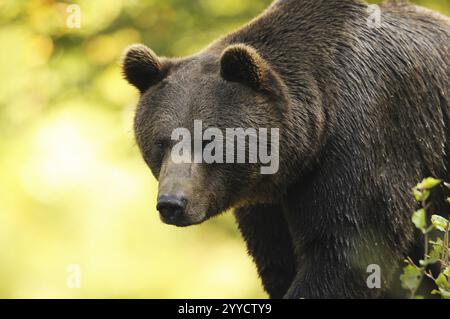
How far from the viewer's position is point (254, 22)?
283 inches

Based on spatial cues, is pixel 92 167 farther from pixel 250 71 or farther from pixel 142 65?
pixel 250 71

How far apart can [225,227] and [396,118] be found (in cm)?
944

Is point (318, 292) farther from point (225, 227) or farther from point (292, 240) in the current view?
point (225, 227)

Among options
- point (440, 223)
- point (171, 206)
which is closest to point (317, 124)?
point (171, 206)

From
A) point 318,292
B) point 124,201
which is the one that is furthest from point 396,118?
point 124,201

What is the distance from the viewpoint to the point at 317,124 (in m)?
6.66

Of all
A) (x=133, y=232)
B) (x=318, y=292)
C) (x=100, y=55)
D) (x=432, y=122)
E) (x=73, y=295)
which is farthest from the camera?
(x=133, y=232)

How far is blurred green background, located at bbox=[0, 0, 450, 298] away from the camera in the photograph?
1467 centimetres

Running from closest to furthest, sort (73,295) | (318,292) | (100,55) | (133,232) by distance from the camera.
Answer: (318,292)
(100,55)
(73,295)
(133,232)

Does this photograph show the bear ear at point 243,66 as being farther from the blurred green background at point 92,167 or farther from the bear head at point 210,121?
the blurred green background at point 92,167

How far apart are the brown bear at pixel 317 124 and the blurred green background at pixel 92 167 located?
23.6 feet

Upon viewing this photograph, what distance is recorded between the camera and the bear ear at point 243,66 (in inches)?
258

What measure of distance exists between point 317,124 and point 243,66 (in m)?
0.63

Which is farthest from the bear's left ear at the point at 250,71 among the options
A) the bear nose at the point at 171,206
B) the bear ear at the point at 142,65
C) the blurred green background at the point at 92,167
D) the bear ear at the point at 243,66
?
the blurred green background at the point at 92,167
